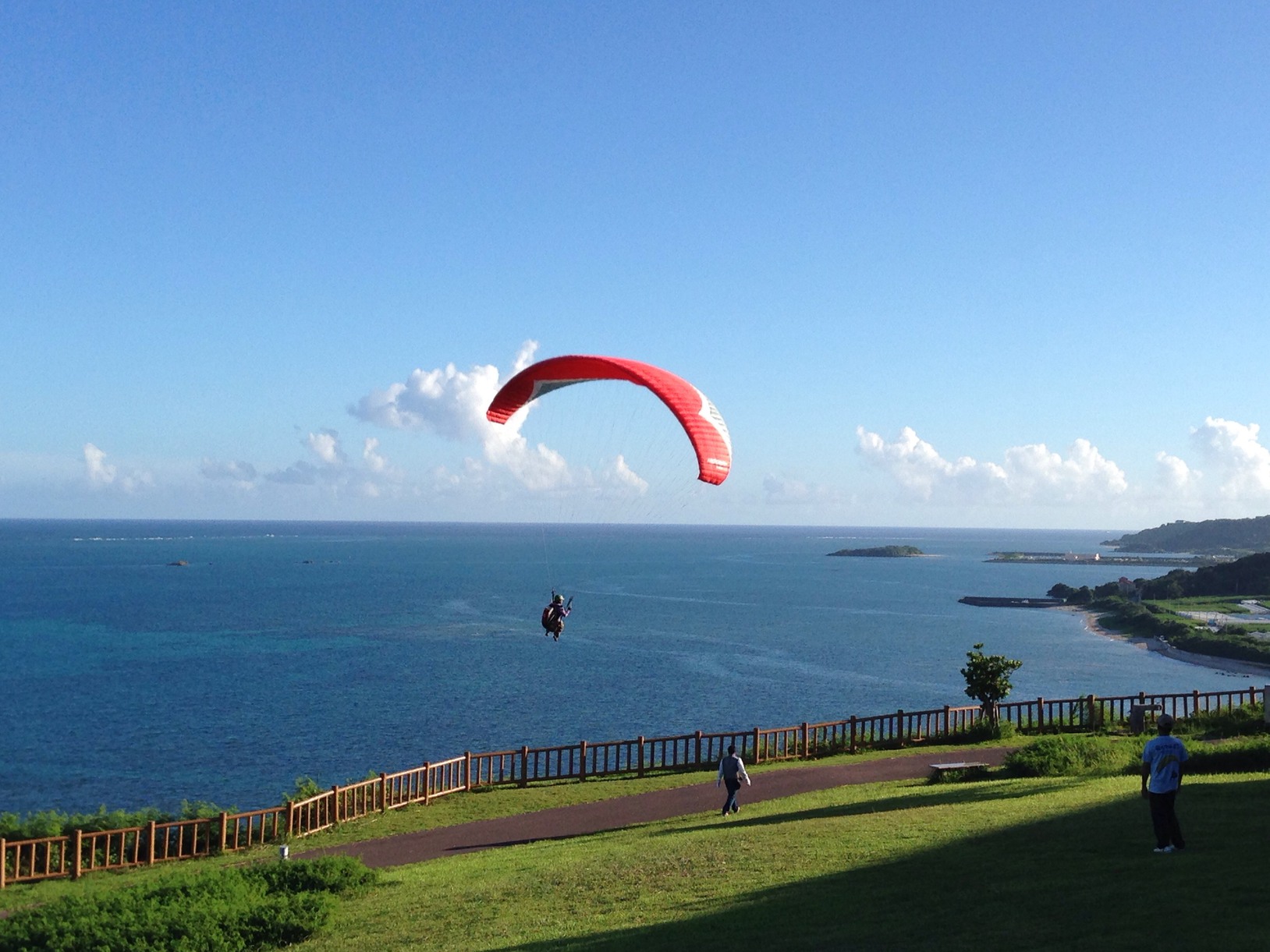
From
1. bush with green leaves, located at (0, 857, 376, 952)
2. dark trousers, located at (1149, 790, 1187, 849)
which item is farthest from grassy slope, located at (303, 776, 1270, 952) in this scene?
bush with green leaves, located at (0, 857, 376, 952)

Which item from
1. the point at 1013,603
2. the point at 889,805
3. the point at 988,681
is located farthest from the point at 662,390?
the point at 1013,603

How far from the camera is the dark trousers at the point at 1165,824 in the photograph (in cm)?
1011

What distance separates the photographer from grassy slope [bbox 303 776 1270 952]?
8.38 meters

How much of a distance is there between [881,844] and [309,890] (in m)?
7.59

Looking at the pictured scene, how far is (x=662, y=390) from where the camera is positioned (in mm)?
18359

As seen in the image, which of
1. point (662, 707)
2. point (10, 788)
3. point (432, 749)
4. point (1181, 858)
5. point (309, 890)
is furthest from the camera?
point (662, 707)

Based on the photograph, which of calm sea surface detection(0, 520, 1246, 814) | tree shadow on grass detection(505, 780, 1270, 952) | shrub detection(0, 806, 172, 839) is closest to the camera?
tree shadow on grass detection(505, 780, 1270, 952)

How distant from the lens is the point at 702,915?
9961 millimetres

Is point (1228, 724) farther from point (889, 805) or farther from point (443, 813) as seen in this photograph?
point (443, 813)

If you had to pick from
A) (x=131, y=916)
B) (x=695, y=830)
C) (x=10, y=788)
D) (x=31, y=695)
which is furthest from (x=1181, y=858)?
(x=31, y=695)

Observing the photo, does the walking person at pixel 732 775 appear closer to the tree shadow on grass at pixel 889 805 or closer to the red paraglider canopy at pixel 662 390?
the tree shadow on grass at pixel 889 805

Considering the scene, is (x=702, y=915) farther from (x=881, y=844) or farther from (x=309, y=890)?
(x=309, y=890)

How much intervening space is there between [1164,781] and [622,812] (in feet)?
37.3

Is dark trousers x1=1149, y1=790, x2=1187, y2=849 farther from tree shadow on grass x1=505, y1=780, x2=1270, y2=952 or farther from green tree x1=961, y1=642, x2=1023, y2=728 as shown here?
green tree x1=961, y1=642, x2=1023, y2=728
